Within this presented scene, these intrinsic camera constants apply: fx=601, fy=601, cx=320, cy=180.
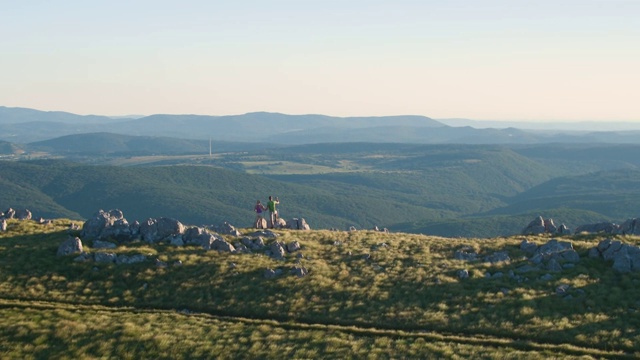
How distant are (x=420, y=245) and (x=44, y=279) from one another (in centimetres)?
3593

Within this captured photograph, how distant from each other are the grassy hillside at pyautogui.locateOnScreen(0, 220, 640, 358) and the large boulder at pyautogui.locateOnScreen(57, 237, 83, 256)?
1.06 m

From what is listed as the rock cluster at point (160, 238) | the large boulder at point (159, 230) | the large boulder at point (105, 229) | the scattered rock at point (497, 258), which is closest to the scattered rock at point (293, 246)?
the rock cluster at point (160, 238)

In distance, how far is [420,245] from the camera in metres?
62.6

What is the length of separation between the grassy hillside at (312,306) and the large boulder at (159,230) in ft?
6.26

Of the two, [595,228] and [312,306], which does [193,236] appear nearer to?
[312,306]

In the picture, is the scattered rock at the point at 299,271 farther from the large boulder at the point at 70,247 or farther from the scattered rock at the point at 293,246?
the large boulder at the point at 70,247

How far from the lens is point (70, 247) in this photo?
56.4m

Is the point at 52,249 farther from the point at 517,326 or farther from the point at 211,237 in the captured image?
the point at 517,326

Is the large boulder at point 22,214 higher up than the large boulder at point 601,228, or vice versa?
the large boulder at point 601,228

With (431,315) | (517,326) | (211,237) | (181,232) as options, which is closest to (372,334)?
(431,315)

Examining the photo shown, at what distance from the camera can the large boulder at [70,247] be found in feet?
184

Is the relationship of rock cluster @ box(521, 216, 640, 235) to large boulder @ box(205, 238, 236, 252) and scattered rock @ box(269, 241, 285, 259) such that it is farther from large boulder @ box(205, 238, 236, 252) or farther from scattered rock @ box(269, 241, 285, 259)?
large boulder @ box(205, 238, 236, 252)

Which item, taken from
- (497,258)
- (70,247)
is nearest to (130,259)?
(70,247)

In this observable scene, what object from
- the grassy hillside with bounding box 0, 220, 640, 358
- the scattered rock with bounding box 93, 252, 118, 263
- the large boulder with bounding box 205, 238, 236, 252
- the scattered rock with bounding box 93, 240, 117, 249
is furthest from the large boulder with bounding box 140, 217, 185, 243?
the scattered rock with bounding box 93, 252, 118, 263
